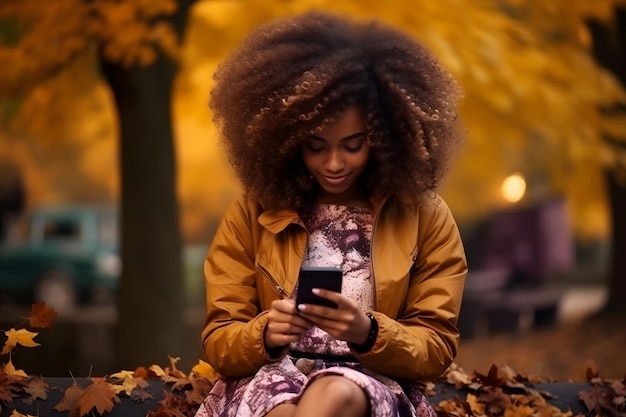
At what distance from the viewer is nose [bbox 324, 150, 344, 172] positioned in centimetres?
341

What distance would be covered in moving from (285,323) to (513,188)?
25.3 feet

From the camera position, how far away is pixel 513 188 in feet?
34.8

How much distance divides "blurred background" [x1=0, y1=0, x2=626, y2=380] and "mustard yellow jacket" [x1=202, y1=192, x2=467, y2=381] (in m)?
4.85

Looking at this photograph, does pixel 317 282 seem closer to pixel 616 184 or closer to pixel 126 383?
pixel 126 383

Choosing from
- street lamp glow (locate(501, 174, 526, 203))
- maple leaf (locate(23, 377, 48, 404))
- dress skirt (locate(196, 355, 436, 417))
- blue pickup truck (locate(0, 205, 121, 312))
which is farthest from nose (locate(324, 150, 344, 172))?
street lamp glow (locate(501, 174, 526, 203))

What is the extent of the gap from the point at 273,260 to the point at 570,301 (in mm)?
7628

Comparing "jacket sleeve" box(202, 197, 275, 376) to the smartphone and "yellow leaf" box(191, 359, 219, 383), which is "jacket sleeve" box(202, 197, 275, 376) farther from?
"yellow leaf" box(191, 359, 219, 383)

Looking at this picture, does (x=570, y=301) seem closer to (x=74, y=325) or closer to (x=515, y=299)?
(x=515, y=299)

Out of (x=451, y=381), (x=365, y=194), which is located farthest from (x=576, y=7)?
(x=365, y=194)

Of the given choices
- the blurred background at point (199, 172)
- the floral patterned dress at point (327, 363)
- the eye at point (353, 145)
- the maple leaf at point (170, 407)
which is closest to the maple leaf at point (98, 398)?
the maple leaf at point (170, 407)

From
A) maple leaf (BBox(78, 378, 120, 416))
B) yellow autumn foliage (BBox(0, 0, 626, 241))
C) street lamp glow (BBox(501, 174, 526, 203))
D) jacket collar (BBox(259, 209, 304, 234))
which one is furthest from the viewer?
street lamp glow (BBox(501, 174, 526, 203))

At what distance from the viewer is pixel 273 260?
349 cm

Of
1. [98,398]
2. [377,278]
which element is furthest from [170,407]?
[377,278]

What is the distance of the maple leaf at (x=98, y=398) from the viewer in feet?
13.1
